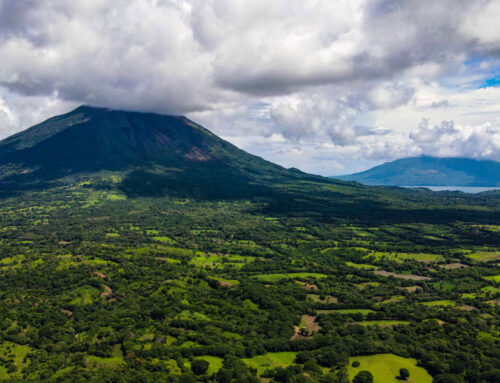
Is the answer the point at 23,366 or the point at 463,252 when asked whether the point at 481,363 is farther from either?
the point at 463,252

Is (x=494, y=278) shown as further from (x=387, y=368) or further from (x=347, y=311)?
(x=387, y=368)

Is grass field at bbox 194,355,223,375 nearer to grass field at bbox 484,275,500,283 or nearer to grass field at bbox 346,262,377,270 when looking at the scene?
grass field at bbox 346,262,377,270

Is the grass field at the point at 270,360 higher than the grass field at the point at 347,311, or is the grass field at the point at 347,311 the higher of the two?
the grass field at the point at 347,311

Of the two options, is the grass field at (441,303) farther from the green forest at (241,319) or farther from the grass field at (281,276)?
the grass field at (281,276)

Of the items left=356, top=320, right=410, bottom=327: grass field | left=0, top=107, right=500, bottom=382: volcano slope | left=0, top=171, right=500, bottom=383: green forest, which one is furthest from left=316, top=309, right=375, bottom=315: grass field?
left=356, top=320, right=410, bottom=327: grass field

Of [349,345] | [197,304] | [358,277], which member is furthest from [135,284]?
[358,277]

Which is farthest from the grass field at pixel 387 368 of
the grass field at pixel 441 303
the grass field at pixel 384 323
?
Result: the grass field at pixel 441 303

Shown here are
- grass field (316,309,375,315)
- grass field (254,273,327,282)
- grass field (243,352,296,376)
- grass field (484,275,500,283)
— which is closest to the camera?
grass field (243,352,296,376)

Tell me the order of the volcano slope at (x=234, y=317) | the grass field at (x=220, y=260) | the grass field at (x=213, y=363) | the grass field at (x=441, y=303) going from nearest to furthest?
1. the grass field at (x=213, y=363)
2. the volcano slope at (x=234, y=317)
3. the grass field at (x=441, y=303)
4. the grass field at (x=220, y=260)
